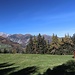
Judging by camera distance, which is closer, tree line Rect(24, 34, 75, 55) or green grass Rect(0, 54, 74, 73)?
green grass Rect(0, 54, 74, 73)

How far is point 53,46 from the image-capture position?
281 feet

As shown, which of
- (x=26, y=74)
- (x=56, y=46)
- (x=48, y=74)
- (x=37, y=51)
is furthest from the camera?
(x=37, y=51)

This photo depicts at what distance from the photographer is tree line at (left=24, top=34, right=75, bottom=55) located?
281ft

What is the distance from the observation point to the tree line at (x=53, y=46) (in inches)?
3369

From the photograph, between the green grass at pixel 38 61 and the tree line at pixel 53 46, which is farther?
the tree line at pixel 53 46

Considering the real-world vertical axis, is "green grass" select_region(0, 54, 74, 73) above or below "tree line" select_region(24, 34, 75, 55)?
below

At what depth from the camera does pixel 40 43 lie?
95.1 meters

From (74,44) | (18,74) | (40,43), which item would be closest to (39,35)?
(40,43)

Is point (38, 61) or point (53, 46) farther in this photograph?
point (53, 46)

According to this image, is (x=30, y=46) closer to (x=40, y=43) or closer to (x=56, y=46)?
(x=40, y=43)

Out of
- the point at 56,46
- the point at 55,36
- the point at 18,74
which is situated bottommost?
the point at 18,74

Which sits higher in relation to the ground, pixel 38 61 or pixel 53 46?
pixel 53 46

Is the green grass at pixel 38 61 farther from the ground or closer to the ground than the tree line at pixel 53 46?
closer to the ground

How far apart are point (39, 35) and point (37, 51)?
10.6 meters
